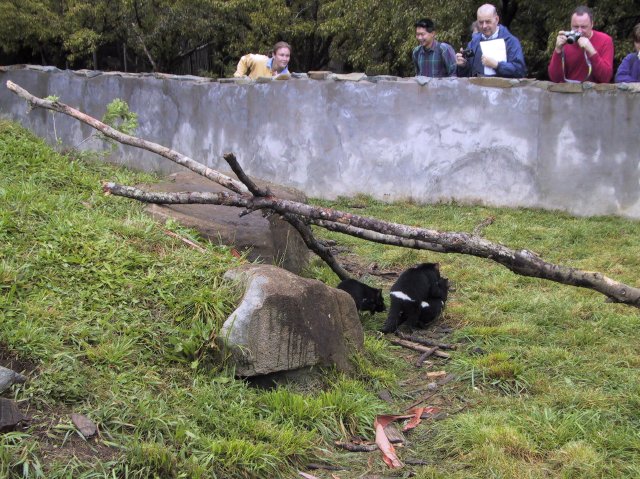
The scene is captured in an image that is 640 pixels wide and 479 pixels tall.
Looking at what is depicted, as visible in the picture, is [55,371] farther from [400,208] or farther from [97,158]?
[400,208]

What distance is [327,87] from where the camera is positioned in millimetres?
10727

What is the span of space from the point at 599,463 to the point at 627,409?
0.72m

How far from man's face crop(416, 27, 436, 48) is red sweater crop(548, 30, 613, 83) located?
1.59 m

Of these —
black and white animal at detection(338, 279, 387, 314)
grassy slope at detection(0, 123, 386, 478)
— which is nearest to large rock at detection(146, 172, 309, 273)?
grassy slope at detection(0, 123, 386, 478)

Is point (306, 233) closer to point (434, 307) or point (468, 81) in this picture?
point (434, 307)

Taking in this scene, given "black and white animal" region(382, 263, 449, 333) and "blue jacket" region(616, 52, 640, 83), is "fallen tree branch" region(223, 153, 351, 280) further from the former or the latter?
"blue jacket" region(616, 52, 640, 83)

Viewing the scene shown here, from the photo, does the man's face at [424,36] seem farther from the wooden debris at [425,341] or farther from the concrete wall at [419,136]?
the wooden debris at [425,341]

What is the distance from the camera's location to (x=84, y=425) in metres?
3.75

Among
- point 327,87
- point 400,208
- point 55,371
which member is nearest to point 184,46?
point 327,87

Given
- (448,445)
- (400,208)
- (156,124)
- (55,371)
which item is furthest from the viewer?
(156,124)

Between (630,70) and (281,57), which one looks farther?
(281,57)

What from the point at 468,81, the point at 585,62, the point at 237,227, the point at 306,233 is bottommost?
the point at 306,233

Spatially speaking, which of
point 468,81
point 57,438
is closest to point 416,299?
point 57,438

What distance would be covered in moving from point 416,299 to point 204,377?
225 centimetres
